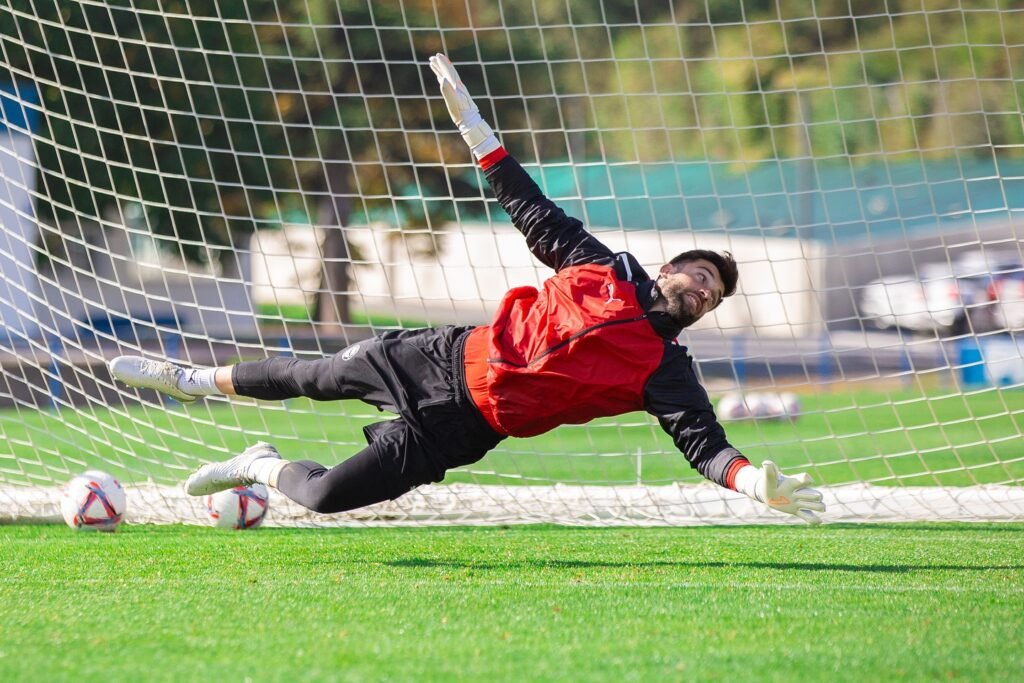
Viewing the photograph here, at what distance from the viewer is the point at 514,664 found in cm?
338

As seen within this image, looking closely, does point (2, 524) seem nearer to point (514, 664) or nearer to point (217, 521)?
point (217, 521)

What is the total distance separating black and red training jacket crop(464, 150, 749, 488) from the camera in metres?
4.54

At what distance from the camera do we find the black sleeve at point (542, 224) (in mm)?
4969

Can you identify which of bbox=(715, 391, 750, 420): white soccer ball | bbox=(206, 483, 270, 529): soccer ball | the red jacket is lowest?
bbox=(715, 391, 750, 420): white soccer ball

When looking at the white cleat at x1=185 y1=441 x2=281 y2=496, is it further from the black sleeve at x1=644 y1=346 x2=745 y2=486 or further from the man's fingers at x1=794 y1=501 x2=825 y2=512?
the man's fingers at x1=794 y1=501 x2=825 y2=512

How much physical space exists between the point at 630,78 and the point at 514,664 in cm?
4002

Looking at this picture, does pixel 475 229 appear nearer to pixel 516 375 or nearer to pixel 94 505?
pixel 94 505

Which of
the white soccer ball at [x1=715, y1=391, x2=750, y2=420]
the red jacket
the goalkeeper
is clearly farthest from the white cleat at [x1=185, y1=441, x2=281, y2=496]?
the white soccer ball at [x1=715, y1=391, x2=750, y2=420]

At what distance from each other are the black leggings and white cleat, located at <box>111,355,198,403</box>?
0.62 m

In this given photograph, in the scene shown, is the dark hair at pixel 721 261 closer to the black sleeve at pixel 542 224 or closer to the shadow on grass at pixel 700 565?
the black sleeve at pixel 542 224

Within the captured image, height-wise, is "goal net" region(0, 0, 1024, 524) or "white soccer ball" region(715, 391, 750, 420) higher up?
"goal net" region(0, 0, 1024, 524)

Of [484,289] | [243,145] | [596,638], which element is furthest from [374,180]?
[596,638]

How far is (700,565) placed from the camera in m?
5.21

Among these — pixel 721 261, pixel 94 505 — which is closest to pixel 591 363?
pixel 721 261
